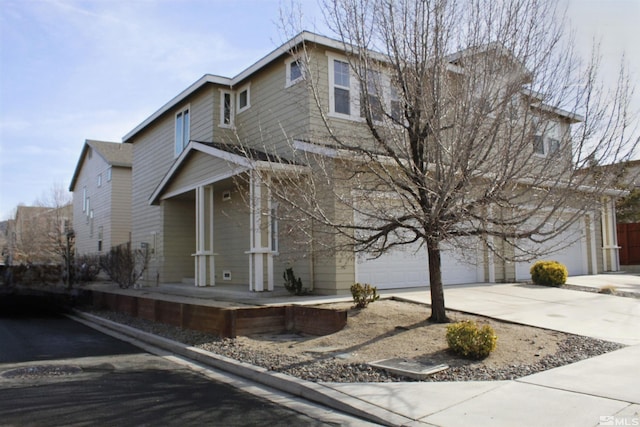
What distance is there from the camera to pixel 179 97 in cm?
1875

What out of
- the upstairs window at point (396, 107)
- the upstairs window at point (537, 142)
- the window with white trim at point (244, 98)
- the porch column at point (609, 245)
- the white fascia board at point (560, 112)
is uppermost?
the window with white trim at point (244, 98)

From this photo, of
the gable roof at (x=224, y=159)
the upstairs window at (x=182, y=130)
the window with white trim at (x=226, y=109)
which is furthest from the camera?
the upstairs window at (x=182, y=130)

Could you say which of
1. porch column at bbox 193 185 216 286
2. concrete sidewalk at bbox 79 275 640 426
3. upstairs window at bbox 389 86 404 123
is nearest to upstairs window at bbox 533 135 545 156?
upstairs window at bbox 389 86 404 123

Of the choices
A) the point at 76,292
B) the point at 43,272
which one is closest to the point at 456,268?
the point at 76,292

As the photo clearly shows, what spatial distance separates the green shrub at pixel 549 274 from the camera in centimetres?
1445

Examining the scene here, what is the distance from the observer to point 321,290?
41.4 feet

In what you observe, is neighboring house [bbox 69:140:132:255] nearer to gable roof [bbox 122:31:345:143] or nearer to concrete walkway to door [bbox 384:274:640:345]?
gable roof [bbox 122:31:345:143]

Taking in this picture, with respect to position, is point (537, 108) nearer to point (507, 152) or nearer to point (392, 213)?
point (507, 152)

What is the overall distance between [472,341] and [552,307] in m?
4.92

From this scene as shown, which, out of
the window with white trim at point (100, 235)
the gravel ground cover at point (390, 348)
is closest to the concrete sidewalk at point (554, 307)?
the gravel ground cover at point (390, 348)

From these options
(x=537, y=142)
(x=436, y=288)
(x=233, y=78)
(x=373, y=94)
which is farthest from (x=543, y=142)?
(x=233, y=78)

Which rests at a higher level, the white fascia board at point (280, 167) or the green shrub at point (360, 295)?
the white fascia board at point (280, 167)

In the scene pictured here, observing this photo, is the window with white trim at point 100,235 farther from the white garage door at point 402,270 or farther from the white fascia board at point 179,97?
the white garage door at point 402,270

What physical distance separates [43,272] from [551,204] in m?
24.2
